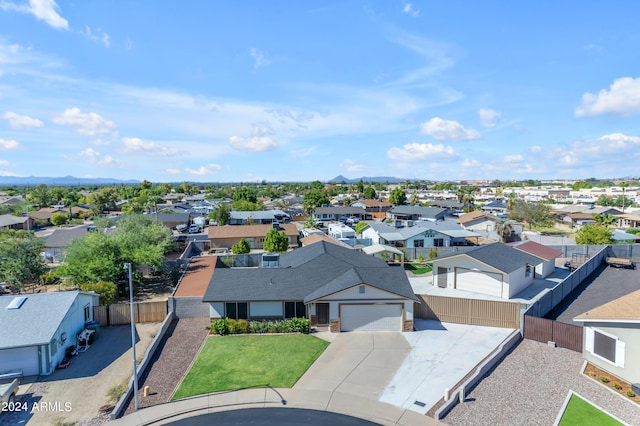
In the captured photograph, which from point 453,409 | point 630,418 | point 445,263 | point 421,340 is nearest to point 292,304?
point 421,340

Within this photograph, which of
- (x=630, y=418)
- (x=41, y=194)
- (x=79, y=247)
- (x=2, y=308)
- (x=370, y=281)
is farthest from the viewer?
(x=41, y=194)

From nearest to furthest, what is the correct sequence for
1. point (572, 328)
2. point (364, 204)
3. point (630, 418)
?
point (630, 418), point (572, 328), point (364, 204)

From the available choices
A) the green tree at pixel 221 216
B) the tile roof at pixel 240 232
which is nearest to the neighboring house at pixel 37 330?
the tile roof at pixel 240 232

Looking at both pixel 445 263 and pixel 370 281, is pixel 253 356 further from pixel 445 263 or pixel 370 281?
pixel 445 263

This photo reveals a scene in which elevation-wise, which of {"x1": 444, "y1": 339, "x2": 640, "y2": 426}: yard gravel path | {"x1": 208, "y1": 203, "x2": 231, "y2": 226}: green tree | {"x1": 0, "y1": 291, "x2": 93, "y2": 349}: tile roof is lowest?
{"x1": 444, "y1": 339, "x2": 640, "y2": 426}: yard gravel path

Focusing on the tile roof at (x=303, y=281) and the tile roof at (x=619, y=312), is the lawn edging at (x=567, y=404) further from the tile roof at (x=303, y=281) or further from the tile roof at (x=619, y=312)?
the tile roof at (x=303, y=281)

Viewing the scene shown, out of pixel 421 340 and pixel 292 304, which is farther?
pixel 292 304

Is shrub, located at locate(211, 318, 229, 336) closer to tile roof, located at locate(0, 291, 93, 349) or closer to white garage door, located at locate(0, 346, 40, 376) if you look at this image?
tile roof, located at locate(0, 291, 93, 349)

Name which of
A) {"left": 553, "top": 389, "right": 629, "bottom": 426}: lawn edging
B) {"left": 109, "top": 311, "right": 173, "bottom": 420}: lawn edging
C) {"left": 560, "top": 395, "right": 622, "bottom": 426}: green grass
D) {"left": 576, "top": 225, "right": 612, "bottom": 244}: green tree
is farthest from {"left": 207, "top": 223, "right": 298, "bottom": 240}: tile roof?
{"left": 560, "top": 395, "right": 622, "bottom": 426}: green grass
